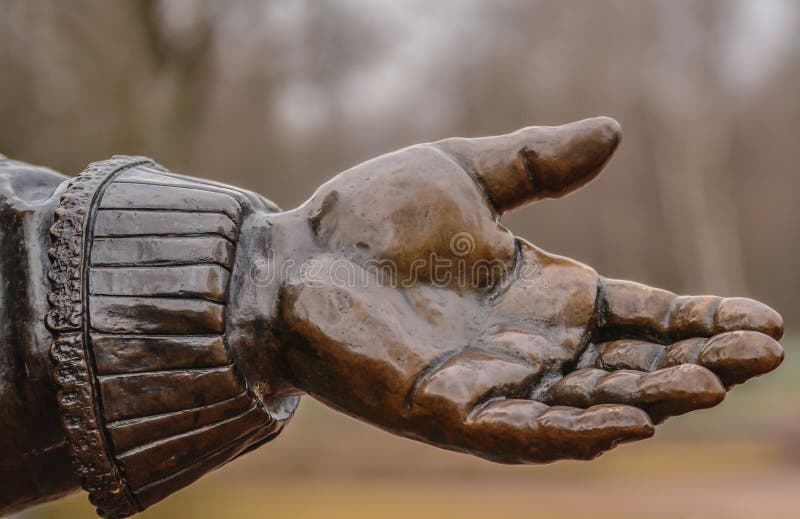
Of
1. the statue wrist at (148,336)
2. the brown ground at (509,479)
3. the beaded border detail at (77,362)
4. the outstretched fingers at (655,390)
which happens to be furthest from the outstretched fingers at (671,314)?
the brown ground at (509,479)

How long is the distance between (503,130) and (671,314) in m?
13.4

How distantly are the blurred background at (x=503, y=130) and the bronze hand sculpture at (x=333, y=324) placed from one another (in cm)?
296

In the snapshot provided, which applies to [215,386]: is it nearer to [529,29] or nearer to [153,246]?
[153,246]

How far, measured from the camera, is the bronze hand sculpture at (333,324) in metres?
1.31

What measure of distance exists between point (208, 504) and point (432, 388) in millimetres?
6014

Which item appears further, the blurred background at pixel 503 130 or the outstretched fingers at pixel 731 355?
the blurred background at pixel 503 130

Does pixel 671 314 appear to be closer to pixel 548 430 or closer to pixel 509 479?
pixel 548 430

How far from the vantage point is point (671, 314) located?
56.3 inches

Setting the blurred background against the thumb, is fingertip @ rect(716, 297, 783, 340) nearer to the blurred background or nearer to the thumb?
the thumb

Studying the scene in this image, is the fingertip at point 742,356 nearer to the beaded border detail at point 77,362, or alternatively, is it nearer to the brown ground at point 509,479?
the beaded border detail at point 77,362

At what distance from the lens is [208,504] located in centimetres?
689

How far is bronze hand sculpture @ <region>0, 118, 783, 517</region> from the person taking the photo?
131 centimetres

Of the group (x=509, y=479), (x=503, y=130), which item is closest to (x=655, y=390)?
(x=509, y=479)

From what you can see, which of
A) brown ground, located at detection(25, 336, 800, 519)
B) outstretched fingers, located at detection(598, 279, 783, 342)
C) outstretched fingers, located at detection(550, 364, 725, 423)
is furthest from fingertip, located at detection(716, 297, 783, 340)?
brown ground, located at detection(25, 336, 800, 519)
